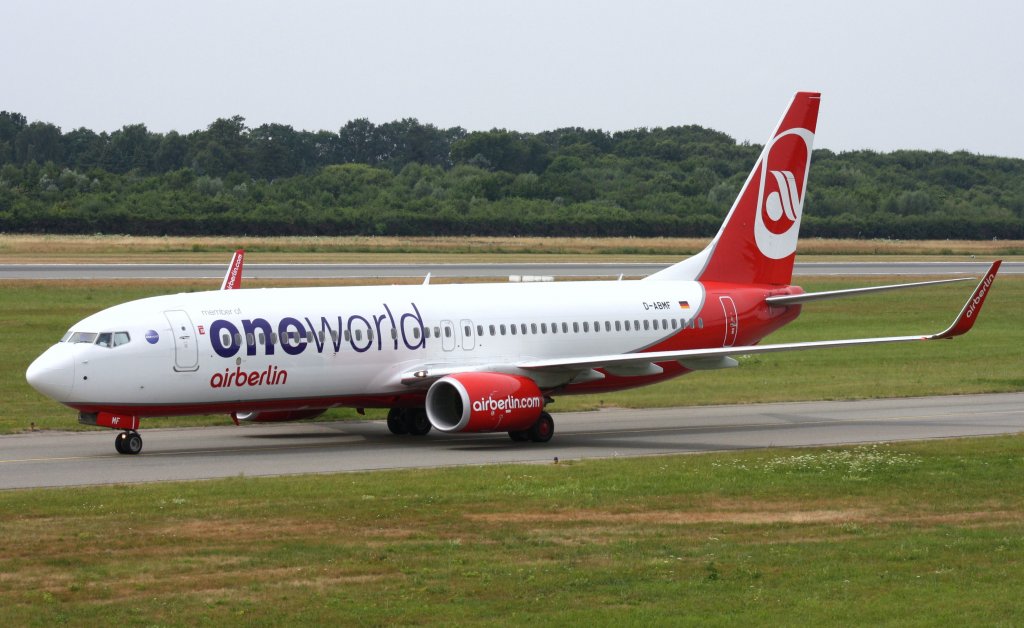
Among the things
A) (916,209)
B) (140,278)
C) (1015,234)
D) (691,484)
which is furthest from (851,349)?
(916,209)

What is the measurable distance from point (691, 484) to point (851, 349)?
29010mm

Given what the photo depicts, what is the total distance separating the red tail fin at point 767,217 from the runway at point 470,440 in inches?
138

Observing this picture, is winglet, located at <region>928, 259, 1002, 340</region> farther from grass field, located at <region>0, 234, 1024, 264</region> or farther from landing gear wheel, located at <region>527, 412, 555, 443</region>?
grass field, located at <region>0, 234, 1024, 264</region>

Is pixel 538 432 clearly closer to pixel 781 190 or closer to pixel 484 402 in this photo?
pixel 484 402

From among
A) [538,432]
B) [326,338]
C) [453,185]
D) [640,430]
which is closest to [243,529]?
[326,338]

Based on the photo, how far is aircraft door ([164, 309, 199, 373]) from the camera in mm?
28031

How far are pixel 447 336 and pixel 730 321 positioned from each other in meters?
7.95

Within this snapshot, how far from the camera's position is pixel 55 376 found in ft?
89.0

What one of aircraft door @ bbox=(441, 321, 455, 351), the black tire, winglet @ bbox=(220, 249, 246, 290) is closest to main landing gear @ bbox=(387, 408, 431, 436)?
aircraft door @ bbox=(441, 321, 455, 351)

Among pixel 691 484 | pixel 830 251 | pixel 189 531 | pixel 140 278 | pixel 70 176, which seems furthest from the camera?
pixel 70 176

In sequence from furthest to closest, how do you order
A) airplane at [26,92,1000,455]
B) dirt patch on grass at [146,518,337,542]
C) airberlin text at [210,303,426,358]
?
airberlin text at [210,303,426,358], airplane at [26,92,1000,455], dirt patch on grass at [146,518,337,542]

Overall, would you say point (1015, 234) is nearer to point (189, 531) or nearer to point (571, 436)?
point (571, 436)

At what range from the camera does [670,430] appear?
33031 millimetres

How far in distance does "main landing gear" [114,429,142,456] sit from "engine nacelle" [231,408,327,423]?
2931 mm
